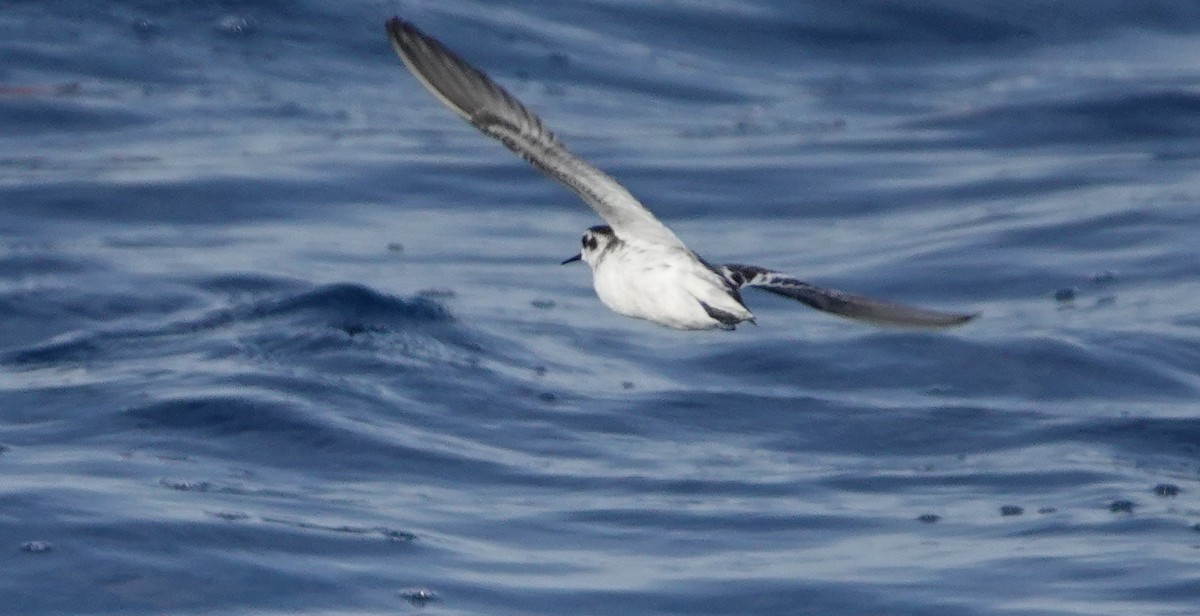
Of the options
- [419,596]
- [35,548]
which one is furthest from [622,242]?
[35,548]

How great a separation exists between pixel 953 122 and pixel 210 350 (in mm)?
9985

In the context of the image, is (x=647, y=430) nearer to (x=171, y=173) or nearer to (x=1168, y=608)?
(x=1168, y=608)

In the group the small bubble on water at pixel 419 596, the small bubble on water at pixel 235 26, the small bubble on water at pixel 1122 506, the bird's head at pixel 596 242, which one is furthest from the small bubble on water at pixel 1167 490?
the small bubble on water at pixel 235 26

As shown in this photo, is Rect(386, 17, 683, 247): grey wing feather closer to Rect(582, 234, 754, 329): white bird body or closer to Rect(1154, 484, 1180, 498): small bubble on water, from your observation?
Rect(582, 234, 754, 329): white bird body

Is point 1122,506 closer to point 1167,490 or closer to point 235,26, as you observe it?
point 1167,490

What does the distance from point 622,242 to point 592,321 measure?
28.3ft

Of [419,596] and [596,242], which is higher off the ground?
[596,242]

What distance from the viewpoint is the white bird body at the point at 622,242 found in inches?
313

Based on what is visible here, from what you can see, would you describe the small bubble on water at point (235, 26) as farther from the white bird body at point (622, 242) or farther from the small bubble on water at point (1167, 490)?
the white bird body at point (622, 242)

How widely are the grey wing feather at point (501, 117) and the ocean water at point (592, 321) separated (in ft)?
12.7

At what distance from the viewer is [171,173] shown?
20.2m


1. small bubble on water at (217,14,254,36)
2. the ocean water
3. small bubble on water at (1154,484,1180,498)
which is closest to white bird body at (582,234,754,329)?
the ocean water

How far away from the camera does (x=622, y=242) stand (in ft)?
29.0

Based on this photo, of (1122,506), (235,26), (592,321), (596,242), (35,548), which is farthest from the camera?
(235,26)
